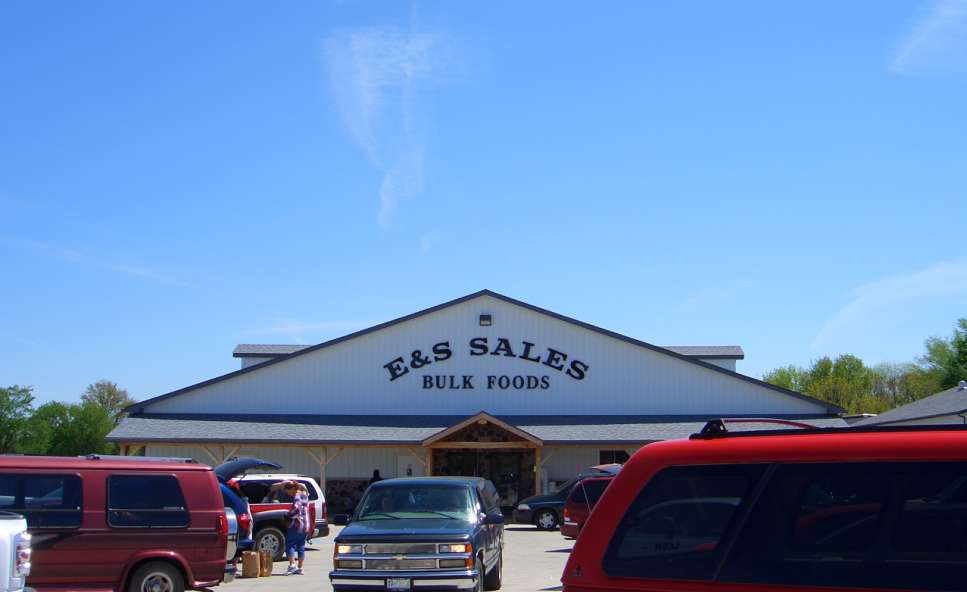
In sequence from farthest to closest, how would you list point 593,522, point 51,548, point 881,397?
point 881,397 → point 51,548 → point 593,522

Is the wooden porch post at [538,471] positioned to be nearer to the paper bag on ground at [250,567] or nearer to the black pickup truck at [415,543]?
the paper bag on ground at [250,567]

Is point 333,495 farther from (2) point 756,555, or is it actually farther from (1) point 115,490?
(2) point 756,555

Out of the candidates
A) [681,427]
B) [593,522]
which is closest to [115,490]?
[593,522]

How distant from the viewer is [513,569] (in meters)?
19.4

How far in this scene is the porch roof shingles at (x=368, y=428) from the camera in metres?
35.8

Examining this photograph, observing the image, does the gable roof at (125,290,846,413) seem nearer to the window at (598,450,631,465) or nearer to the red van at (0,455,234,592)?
the window at (598,450,631,465)

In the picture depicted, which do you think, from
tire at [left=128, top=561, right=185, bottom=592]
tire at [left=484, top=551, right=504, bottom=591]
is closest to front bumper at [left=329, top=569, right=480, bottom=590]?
tire at [left=484, top=551, right=504, bottom=591]

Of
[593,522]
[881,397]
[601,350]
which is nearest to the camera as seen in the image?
[593,522]

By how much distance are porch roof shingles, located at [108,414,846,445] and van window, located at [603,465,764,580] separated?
30566 millimetres

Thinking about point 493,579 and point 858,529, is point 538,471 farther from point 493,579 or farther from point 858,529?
point 858,529

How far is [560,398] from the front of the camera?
129 feet

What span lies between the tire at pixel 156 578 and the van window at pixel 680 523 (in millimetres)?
9413

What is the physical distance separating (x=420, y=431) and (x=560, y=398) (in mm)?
5659

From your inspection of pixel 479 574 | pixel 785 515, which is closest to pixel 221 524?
pixel 479 574
